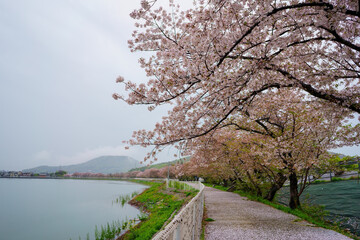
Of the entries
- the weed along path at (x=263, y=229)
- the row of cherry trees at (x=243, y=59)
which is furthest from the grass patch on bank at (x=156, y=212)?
the row of cherry trees at (x=243, y=59)

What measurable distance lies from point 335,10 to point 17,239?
57.2 feet

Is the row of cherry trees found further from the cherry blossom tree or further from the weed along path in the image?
the weed along path

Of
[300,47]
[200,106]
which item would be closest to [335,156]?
[300,47]

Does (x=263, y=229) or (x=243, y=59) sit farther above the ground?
(x=243, y=59)

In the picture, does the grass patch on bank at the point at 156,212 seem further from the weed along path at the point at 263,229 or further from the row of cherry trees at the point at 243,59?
the row of cherry trees at the point at 243,59

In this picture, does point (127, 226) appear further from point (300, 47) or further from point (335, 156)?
point (300, 47)

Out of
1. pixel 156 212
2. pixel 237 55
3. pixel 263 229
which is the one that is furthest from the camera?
pixel 156 212

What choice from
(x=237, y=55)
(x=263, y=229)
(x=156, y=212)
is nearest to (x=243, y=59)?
(x=237, y=55)

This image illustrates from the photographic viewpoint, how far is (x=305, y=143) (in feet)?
28.8

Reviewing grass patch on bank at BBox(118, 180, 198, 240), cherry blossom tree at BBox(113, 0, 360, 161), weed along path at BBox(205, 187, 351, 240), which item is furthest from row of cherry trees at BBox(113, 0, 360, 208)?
grass patch on bank at BBox(118, 180, 198, 240)

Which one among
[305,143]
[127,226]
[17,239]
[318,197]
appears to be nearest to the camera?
[305,143]

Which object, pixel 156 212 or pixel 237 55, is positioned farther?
pixel 156 212

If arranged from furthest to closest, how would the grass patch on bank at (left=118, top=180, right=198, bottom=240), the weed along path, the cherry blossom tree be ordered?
the grass patch on bank at (left=118, top=180, right=198, bottom=240) → the weed along path → the cherry blossom tree

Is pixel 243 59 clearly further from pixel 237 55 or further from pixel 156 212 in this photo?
pixel 156 212
